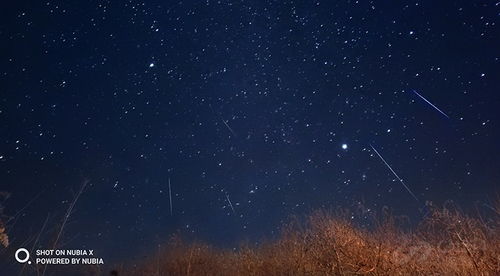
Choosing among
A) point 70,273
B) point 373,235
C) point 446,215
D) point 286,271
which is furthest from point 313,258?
point 70,273

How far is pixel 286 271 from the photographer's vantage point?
22188 millimetres

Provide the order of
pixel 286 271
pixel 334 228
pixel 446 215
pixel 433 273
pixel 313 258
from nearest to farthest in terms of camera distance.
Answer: pixel 446 215 → pixel 433 273 → pixel 334 228 → pixel 313 258 → pixel 286 271

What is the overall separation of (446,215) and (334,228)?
630 cm

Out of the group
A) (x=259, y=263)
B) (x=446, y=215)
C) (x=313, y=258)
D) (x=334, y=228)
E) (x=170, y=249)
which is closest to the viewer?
(x=446, y=215)

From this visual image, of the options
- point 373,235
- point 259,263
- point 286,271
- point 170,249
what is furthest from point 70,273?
point 373,235

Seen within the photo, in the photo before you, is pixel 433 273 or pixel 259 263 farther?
pixel 259 263

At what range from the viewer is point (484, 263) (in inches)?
499

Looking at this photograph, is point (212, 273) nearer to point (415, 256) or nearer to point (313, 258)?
point (313, 258)

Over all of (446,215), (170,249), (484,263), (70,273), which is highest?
(446,215)

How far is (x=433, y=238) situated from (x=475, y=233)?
8.25 ft

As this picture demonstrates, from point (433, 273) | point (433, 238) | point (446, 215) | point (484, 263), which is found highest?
point (446, 215)

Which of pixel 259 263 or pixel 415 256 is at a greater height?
pixel 415 256

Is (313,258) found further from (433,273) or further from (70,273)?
(70,273)

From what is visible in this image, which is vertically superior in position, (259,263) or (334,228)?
(334,228)
